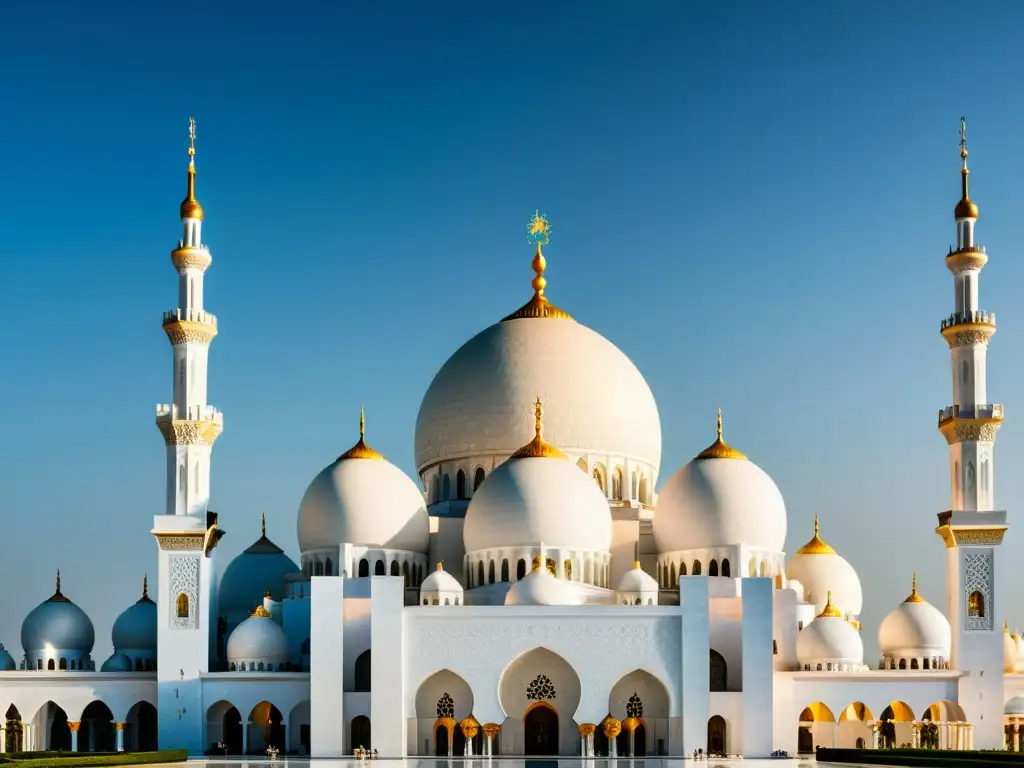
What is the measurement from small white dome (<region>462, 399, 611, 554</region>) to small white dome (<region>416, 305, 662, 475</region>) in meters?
2.62

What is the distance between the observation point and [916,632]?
40719 millimetres

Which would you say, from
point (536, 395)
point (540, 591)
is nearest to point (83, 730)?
point (540, 591)

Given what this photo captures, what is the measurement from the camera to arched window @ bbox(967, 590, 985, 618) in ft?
130

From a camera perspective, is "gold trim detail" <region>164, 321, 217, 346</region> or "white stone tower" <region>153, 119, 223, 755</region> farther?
"gold trim detail" <region>164, 321, 217, 346</region>

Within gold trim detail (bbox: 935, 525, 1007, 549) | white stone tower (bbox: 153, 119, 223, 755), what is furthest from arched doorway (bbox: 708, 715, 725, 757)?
white stone tower (bbox: 153, 119, 223, 755)

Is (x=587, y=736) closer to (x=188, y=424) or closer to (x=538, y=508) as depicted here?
(x=538, y=508)

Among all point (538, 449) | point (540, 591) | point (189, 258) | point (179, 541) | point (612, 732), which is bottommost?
point (612, 732)

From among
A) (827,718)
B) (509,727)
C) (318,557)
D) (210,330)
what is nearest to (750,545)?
(827,718)

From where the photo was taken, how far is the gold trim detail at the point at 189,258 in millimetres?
41031

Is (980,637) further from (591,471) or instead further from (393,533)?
(393,533)

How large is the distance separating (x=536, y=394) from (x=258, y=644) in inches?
366

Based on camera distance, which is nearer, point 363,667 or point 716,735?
point 716,735

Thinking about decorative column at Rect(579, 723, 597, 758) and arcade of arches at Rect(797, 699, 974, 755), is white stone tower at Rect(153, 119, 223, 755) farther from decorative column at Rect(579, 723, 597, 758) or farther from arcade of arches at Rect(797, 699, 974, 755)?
arcade of arches at Rect(797, 699, 974, 755)

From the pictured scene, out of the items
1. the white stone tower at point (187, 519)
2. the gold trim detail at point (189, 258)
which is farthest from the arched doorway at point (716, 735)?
the gold trim detail at point (189, 258)
